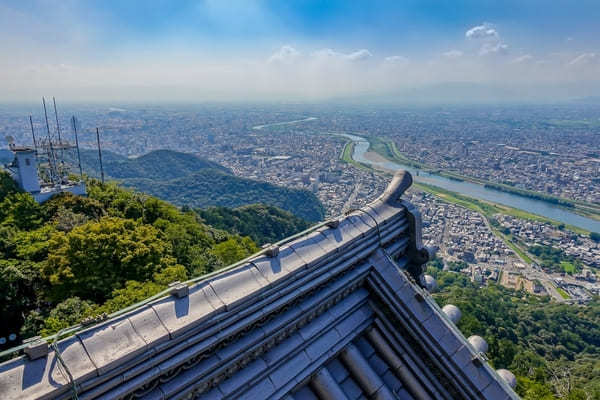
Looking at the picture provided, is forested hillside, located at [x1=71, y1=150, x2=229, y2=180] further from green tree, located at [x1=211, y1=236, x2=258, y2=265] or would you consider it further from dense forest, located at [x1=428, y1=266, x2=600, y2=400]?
green tree, located at [x1=211, y1=236, x2=258, y2=265]

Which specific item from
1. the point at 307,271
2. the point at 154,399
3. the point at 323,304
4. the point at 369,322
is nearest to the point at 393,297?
the point at 369,322

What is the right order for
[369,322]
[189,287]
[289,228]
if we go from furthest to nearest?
[289,228], [369,322], [189,287]

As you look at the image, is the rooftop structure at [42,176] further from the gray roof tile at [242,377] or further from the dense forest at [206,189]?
the dense forest at [206,189]

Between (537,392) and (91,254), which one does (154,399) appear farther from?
(537,392)

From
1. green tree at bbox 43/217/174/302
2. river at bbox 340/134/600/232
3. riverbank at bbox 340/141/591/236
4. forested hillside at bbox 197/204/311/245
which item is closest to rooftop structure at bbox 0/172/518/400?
green tree at bbox 43/217/174/302

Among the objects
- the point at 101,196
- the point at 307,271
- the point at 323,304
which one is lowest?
the point at 101,196
